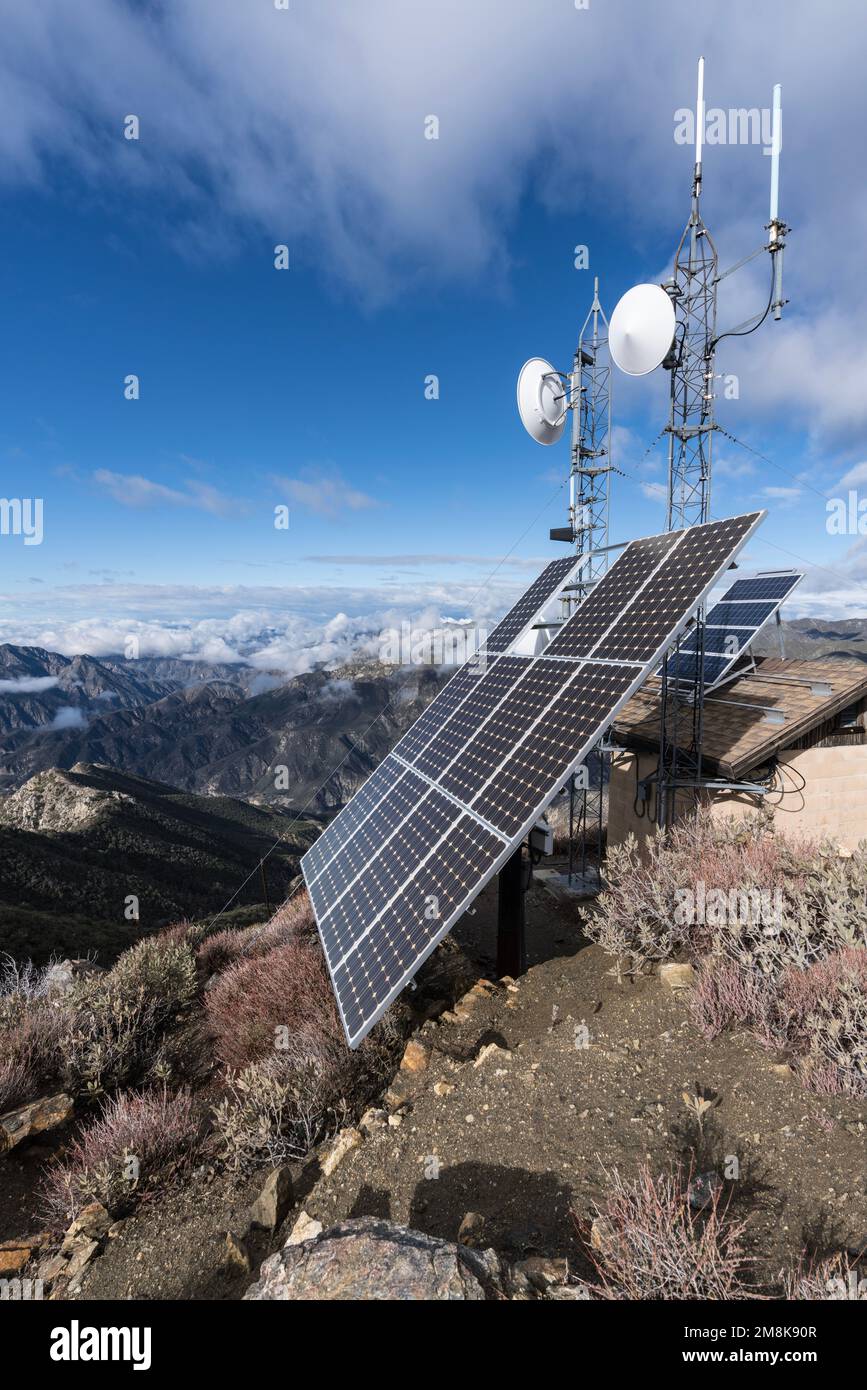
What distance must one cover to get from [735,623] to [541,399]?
8461mm

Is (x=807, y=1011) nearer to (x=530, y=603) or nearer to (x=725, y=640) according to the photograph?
(x=530, y=603)

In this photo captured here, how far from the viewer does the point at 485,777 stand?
343 inches

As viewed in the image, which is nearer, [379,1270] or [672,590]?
[379,1270]

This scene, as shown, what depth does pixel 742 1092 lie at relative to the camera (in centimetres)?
570

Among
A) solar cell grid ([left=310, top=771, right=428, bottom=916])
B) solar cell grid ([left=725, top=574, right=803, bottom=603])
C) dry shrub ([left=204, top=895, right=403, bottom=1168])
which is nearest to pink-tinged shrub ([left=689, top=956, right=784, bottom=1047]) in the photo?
dry shrub ([left=204, top=895, right=403, bottom=1168])

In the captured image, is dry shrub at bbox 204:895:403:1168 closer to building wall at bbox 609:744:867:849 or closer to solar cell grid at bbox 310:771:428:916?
solar cell grid at bbox 310:771:428:916

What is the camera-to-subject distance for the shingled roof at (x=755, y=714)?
41.3 feet

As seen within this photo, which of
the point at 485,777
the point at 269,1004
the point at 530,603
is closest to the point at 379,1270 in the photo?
the point at 485,777

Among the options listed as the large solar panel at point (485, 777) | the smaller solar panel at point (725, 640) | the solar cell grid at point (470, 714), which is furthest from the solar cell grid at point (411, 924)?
the smaller solar panel at point (725, 640)
